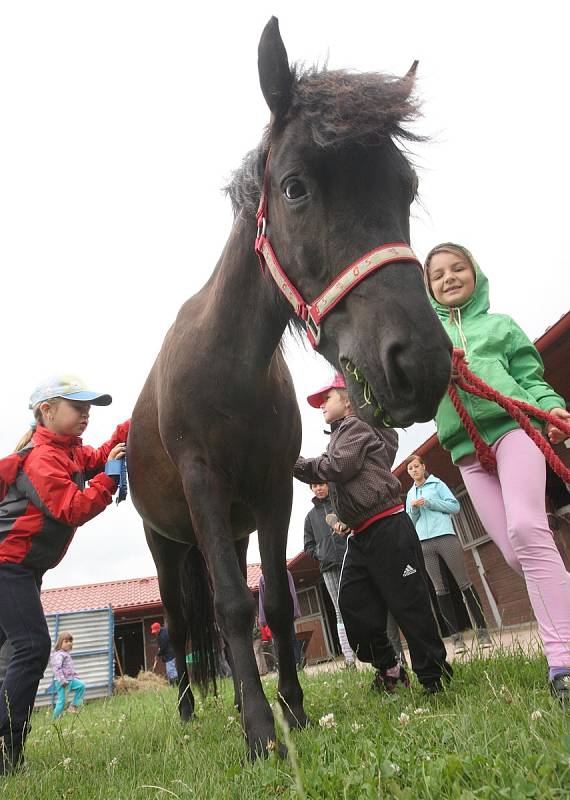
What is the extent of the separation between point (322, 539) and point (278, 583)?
4.14 meters

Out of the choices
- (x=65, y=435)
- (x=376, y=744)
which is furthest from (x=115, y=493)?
(x=376, y=744)

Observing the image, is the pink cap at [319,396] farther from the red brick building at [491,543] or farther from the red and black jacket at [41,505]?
Answer: the red brick building at [491,543]

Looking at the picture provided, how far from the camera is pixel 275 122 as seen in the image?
7.60 ft

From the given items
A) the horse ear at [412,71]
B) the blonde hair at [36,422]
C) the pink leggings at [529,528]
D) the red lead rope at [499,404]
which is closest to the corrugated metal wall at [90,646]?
the blonde hair at [36,422]

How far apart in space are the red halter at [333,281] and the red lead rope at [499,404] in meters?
0.57

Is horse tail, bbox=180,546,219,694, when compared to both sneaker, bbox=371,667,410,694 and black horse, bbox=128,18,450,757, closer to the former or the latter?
black horse, bbox=128,18,450,757

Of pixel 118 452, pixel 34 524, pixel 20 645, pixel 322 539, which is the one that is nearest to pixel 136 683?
pixel 322 539

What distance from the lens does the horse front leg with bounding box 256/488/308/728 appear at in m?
2.79

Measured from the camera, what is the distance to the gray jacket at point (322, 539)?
642 cm

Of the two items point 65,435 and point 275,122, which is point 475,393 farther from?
point 65,435

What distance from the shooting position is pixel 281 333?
8.95ft

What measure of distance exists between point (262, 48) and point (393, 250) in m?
1.12

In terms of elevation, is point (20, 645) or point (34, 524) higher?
point (34, 524)

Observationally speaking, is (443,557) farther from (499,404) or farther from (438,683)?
(499,404)
